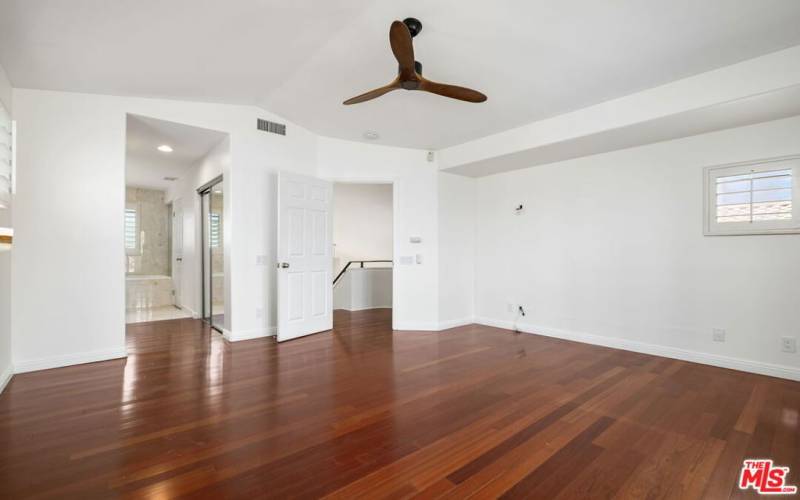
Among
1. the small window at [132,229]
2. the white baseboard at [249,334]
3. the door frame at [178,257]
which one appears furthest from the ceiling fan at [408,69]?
the small window at [132,229]

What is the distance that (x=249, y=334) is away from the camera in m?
4.60

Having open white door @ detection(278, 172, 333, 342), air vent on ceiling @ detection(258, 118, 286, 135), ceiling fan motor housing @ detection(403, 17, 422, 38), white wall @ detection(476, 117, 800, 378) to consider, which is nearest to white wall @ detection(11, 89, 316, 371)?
air vent on ceiling @ detection(258, 118, 286, 135)

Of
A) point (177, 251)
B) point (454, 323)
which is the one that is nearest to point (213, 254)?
point (177, 251)

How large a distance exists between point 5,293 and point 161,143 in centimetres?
251

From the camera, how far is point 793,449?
212 centimetres

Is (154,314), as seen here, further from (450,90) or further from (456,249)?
(450,90)

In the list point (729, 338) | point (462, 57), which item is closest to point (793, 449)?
point (729, 338)

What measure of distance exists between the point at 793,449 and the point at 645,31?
9.12ft

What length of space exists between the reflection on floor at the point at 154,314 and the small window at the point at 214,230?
1.54 m

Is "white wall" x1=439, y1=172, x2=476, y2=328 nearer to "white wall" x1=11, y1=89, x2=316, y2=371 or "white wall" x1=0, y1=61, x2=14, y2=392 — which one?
"white wall" x1=11, y1=89, x2=316, y2=371

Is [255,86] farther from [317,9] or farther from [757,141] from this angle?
[757,141]

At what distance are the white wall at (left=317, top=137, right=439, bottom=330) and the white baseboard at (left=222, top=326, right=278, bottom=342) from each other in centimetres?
172

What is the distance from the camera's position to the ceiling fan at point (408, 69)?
2193 mm
